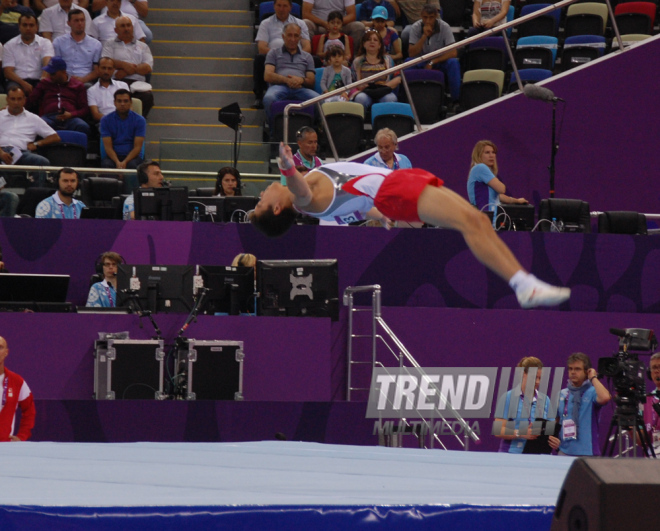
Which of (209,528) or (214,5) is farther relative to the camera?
(214,5)

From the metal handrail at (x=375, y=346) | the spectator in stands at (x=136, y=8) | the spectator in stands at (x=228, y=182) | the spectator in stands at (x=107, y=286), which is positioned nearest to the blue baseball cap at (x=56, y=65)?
the spectator in stands at (x=136, y=8)

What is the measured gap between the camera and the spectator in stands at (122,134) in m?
10.1

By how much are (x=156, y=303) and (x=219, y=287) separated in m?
0.54

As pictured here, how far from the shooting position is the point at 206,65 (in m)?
12.8

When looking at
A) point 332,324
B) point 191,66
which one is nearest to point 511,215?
point 332,324

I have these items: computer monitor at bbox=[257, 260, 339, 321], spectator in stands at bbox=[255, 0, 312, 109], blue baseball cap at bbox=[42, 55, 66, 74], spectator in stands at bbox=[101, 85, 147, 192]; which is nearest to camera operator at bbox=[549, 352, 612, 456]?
computer monitor at bbox=[257, 260, 339, 321]

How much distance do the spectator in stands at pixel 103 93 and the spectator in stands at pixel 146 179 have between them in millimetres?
2190

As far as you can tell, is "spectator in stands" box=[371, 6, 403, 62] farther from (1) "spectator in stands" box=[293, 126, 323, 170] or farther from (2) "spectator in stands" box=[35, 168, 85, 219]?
(2) "spectator in stands" box=[35, 168, 85, 219]

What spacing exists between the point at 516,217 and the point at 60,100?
17.2ft

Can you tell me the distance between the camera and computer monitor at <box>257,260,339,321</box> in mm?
8156

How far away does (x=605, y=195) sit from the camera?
11625 millimetres

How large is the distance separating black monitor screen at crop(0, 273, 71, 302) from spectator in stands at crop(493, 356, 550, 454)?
12.1ft

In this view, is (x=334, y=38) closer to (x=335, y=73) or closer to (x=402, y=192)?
(x=335, y=73)

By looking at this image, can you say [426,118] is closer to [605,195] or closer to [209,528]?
[605,195]
